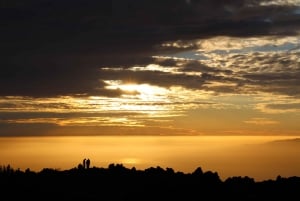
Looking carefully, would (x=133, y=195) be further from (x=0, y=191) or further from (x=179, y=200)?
(x=0, y=191)

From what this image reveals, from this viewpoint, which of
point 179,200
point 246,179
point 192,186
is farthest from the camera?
point 246,179

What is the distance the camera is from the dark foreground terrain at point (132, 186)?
3728 cm

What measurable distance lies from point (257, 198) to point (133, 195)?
28.6 feet

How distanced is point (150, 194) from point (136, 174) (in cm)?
708

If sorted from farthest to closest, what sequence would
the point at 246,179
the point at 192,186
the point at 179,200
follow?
the point at 246,179 → the point at 192,186 → the point at 179,200

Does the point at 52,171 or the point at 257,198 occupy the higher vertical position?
the point at 52,171

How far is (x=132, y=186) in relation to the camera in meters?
40.8

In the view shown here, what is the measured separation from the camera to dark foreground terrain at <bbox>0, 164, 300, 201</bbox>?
37.3 metres

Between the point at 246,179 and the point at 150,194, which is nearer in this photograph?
the point at 150,194

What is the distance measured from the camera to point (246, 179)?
147ft

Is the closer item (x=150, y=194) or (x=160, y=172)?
(x=150, y=194)

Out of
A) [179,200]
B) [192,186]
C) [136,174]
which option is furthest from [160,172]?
[179,200]

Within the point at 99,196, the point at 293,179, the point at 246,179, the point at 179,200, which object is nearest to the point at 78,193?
the point at 99,196

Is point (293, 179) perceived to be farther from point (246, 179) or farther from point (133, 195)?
point (133, 195)
